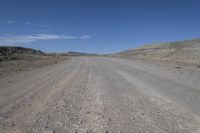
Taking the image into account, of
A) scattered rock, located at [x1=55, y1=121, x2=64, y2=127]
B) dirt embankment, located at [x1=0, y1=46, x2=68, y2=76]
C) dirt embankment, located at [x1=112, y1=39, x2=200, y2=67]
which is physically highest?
dirt embankment, located at [x1=112, y1=39, x2=200, y2=67]

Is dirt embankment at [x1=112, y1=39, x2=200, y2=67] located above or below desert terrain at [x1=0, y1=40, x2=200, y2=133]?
above

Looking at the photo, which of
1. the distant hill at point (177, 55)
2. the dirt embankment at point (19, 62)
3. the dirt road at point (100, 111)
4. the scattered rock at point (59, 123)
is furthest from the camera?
the distant hill at point (177, 55)

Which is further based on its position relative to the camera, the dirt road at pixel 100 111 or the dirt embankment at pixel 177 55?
the dirt embankment at pixel 177 55

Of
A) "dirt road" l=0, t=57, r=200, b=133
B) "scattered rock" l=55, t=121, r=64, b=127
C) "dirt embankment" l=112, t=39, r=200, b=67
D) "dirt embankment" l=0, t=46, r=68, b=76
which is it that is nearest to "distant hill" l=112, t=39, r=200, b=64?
"dirt embankment" l=112, t=39, r=200, b=67

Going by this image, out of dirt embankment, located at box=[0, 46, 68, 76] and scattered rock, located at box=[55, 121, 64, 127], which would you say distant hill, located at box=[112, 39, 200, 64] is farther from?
scattered rock, located at box=[55, 121, 64, 127]

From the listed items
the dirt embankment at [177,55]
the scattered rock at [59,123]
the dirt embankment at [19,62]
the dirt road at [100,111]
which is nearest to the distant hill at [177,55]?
the dirt embankment at [177,55]

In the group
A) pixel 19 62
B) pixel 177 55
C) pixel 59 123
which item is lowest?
pixel 19 62

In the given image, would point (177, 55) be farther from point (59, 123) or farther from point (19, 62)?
point (59, 123)

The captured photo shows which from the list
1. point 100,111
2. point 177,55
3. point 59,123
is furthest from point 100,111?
point 177,55

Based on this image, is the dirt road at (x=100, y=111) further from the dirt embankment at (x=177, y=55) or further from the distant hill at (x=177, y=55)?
the distant hill at (x=177, y=55)

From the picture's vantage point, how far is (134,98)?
24.7ft

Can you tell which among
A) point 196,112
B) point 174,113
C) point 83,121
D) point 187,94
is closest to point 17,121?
point 83,121

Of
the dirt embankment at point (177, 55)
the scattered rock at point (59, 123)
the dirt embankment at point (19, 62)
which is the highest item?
the dirt embankment at point (177, 55)

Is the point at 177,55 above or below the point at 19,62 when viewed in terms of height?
above
